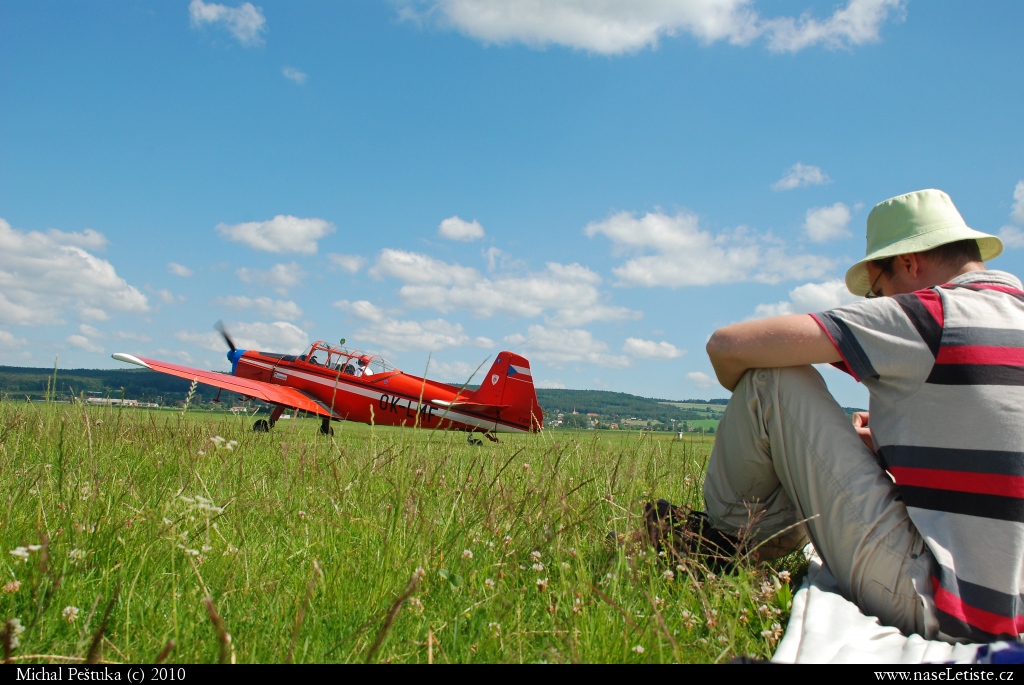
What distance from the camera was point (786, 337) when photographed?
185 cm

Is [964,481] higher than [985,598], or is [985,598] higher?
[964,481]

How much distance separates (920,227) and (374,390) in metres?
15.6

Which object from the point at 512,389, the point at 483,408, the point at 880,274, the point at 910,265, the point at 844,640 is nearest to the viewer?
the point at 844,640

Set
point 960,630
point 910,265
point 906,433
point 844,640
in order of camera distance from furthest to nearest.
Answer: point 910,265 → point 906,433 → point 960,630 → point 844,640

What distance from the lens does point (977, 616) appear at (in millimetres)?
1554

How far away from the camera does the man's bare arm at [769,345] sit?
1.80 metres

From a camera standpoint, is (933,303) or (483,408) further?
(483,408)

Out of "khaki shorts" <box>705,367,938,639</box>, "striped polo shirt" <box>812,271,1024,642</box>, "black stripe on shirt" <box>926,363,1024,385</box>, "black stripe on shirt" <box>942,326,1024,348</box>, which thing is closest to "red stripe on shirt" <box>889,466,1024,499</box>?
"striped polo shirt" <box>812,271,1024,642</box>

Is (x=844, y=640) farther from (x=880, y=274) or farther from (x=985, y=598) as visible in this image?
(x=880, y=274)

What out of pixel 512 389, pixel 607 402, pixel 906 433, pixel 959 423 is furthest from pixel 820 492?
pixel 607 402

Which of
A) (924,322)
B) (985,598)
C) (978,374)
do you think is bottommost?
(985,598)

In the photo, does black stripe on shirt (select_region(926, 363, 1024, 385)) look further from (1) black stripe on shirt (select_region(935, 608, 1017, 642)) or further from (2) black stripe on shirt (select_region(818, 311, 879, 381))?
(1) black stripe on shirt (select_region(935, 608, 1017, 642))
